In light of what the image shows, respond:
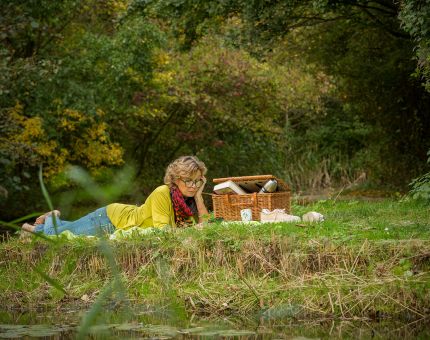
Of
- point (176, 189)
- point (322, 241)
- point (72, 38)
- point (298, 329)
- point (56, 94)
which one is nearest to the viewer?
point (298, 329)

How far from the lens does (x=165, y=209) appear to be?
34.1ft

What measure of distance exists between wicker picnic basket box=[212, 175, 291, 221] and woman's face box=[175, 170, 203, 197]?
0.89 feet

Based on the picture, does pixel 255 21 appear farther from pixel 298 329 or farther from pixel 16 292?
pixel 298 329

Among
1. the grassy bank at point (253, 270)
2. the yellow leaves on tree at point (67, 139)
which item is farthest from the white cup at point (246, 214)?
the yellow leaves on tree at point (67, 139)

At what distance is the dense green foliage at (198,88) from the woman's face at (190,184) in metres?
5.25

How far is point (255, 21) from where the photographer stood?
51.8 feet

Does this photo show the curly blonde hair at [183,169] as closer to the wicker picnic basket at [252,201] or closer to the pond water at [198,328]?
the wicker picnic basket at [252,201]

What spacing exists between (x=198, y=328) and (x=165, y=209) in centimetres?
343

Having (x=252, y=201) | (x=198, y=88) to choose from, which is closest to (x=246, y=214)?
(x=252, y=201)

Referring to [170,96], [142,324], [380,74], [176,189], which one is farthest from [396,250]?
[170,96]

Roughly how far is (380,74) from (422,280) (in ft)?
38.5

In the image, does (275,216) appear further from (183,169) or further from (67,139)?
(67,139)

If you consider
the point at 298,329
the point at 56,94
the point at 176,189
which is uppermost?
the point at 56,94

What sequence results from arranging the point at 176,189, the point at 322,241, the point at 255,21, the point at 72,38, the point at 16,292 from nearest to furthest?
the point at 322,241
the point at 16,292
the point at 176,189
the point at 255,21
the point at 72,38
